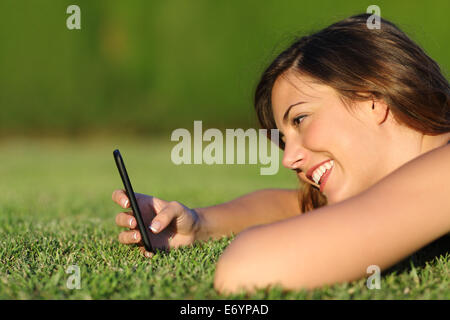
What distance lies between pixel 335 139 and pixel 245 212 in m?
0.69

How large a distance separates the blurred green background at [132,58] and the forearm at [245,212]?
1045cm

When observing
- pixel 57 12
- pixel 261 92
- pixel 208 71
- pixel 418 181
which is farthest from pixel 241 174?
pixel 57 12

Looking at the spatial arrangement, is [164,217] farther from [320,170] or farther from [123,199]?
[320,170]

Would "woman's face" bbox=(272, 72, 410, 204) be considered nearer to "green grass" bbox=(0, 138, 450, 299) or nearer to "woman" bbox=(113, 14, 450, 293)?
"woman" bbox=(113, 14, 450, 293)

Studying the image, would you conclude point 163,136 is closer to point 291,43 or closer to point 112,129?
point 112,129

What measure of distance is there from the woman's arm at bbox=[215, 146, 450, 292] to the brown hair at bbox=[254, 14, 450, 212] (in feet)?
1.79

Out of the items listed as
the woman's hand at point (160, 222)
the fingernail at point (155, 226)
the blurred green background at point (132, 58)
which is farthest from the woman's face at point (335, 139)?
the blurred green background at point (132, 58)

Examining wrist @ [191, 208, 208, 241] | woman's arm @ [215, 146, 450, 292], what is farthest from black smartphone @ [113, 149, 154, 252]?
woman's arm @ [215, 146, 450, 292]

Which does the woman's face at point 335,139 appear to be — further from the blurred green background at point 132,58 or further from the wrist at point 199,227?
→ the blurred green background at point 132,58

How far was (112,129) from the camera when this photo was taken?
13953 mm

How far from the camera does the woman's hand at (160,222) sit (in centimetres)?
187

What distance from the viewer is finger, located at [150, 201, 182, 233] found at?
1.84 meters
